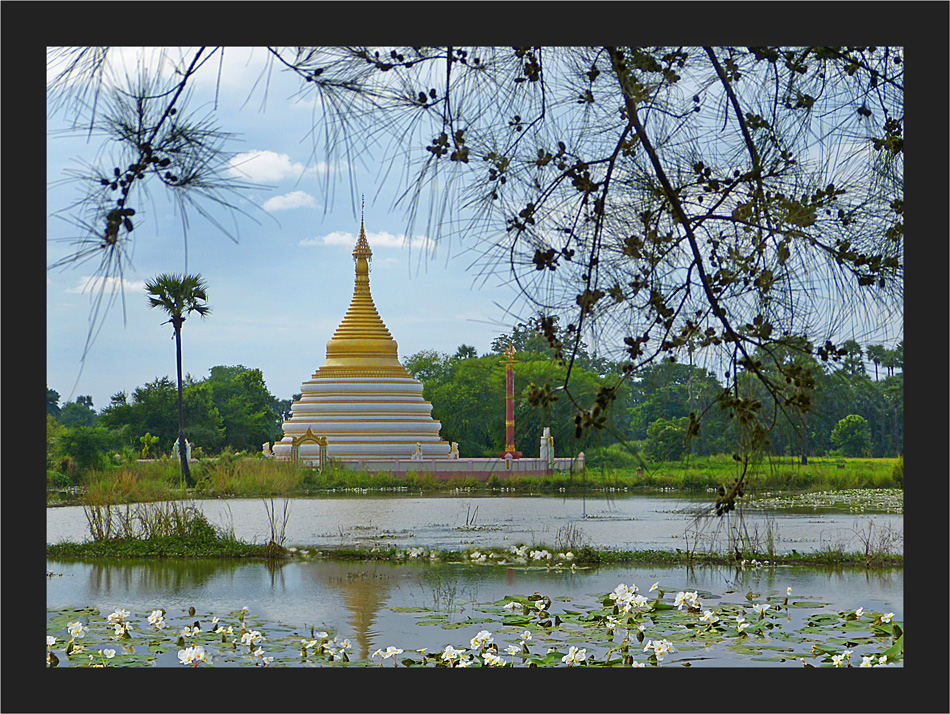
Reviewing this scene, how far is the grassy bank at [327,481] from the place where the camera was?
9.19 m

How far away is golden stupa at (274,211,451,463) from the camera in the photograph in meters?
16.6

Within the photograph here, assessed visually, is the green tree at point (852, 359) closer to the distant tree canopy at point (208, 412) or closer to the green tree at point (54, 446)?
the green tree at point (54, 446)

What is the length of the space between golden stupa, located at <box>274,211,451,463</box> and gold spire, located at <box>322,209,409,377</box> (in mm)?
17

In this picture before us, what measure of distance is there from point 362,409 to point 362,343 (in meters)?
1.54

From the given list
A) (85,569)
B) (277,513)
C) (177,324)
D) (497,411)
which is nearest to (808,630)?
(85,569)

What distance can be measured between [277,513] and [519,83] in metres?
8.26

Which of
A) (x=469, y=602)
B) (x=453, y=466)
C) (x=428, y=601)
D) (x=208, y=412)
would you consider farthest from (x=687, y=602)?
(x=208, y=412)

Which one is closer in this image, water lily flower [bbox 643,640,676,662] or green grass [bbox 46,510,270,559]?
water lily flower [bbox 643,640,676,662]

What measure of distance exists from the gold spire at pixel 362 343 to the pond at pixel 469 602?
26.3ft

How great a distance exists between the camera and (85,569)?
721cm

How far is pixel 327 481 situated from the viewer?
48.5ft

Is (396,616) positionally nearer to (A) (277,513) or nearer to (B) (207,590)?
(B) (207,590)

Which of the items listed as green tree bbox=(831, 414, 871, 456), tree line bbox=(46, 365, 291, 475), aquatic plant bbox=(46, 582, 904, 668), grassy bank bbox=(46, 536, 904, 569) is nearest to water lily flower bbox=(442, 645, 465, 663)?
aquatic plant bbox=(46, 582, 904, 668)

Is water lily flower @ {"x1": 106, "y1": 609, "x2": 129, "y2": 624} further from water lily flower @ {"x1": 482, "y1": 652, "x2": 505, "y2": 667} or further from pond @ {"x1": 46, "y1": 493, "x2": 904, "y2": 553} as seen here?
pond @ {"x1": 46, "y1": 493, "x2": 904, "y2": 553}
